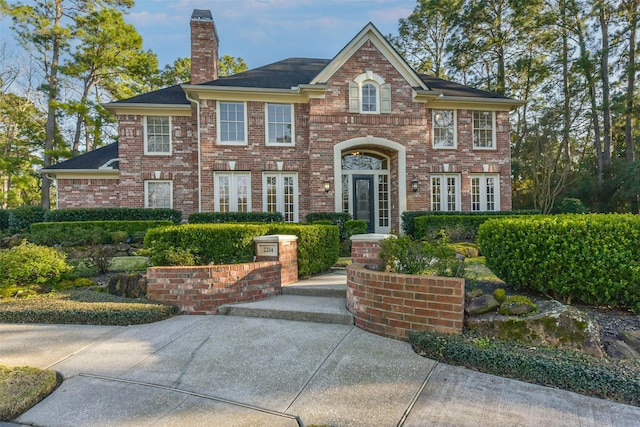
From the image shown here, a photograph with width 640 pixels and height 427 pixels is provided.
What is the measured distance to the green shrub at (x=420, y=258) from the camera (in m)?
3.80

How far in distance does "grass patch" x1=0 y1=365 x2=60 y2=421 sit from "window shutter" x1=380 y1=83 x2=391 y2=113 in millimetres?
11890

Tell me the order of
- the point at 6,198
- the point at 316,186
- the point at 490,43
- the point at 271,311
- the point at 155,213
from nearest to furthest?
the point at 271,311
the point at 155,213
the point at 316,186
the point at 490,43
the point at 6,198

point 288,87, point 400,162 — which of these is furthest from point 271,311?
point 288,87

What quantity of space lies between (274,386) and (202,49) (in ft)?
46.1

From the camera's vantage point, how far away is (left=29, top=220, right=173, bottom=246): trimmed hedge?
9008 millimetres

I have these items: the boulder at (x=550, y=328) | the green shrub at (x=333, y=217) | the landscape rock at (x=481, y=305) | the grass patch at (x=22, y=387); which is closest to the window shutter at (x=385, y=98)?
the green shrub at (x=333, y=217)

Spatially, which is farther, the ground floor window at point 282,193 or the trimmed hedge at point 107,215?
the ground floor window at point 282,193

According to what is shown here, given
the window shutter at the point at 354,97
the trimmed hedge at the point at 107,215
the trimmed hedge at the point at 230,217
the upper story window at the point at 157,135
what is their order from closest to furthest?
the trimmed hedge at the point at 107,215 → the trimmed hedge at the point at 230,217 → the window shutter at the point at 354,97 → the upper story window at the point at 157,135

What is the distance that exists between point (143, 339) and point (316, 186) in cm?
893

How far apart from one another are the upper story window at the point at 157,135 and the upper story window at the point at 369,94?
7.37 metres

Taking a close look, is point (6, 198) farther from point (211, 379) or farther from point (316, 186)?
point (211, 379)

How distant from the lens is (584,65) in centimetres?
1816

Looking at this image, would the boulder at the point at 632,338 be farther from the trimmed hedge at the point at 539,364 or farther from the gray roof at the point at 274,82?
the gray roof at the point at 274,82

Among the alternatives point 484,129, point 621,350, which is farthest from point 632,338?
point 484,129
